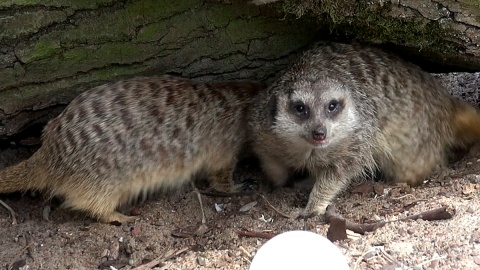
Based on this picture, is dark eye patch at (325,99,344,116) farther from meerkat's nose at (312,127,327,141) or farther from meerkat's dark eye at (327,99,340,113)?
meerkat's nose at (312,127,327,141)

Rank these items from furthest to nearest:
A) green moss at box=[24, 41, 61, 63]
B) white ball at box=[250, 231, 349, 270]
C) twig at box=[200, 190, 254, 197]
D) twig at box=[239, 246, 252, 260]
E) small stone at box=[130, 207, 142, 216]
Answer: twig at box=[200, 190, 254, 197] < small stone at box=[130, 207, 142, 216] < green moss at box=[24, 41, 61, 63] < twig at box=[239, 246, 252, 260] < white ball at box=[250, 231, 349, 270]

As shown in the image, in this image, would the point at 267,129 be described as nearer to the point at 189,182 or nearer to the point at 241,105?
the point at 241,105

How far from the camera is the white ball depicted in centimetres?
172

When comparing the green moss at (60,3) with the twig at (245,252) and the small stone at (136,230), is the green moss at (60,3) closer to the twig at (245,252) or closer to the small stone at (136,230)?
the small stone at (136,230)

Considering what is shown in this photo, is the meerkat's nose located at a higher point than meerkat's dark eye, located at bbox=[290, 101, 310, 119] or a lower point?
lower

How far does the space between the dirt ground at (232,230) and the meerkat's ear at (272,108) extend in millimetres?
368

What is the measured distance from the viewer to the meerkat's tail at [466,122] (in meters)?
3.10

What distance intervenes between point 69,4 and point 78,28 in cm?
11

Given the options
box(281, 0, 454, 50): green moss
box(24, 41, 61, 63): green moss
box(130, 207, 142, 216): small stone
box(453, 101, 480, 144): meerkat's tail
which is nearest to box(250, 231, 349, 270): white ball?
box(281, 0, 454, 50): green moss

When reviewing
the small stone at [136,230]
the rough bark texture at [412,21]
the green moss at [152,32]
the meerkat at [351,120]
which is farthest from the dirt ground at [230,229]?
the green moss at [152,32]

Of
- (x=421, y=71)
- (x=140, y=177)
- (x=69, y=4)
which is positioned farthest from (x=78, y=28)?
(x=421, y=71)

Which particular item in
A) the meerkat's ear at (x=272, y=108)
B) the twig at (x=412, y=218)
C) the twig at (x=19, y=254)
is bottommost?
the twig at (x=19, y=254)

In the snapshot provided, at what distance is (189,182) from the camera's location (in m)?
3.09

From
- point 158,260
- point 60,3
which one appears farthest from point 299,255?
point 60,3
